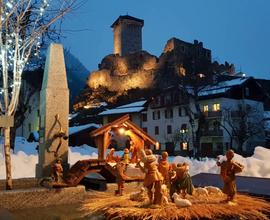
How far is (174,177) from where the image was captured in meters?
3.39

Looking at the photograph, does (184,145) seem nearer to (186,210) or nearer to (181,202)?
(181,202)

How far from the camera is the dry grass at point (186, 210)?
2.69 meters

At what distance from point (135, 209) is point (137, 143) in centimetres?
817

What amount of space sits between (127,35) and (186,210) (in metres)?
88.7

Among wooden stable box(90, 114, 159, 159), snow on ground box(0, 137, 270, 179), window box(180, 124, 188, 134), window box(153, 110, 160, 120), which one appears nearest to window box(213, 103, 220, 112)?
window box(180, 124, 188, 134)

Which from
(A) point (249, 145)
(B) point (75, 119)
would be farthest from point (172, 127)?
(B) point (75, 119)

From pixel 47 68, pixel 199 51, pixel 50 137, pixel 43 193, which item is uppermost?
pixel 199 51

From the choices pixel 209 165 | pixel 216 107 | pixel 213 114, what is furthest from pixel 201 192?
pixel 216 107

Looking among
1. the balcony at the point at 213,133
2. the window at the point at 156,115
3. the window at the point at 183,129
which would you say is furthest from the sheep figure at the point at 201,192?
the window at the point at 156,115

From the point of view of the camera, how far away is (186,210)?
278cm

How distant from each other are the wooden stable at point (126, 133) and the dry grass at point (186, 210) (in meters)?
7.57

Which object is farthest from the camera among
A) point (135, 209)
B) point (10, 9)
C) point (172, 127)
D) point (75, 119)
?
point (75, 119)

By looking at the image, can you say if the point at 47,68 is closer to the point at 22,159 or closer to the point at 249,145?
the point at 22,159

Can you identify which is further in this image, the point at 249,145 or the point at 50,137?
the point at 249,145
